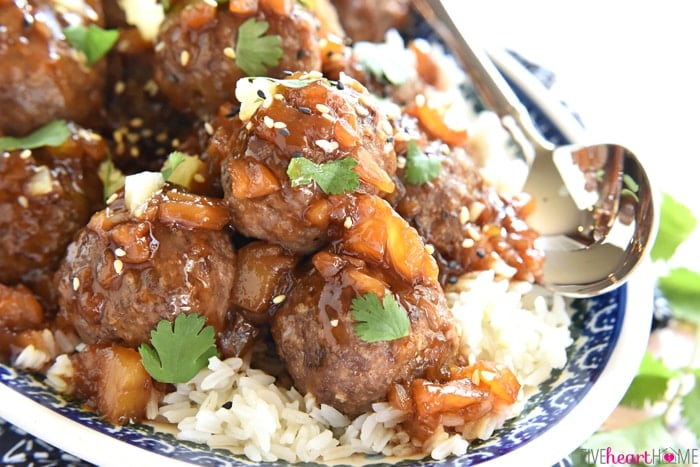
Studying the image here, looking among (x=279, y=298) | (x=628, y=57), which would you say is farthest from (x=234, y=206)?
(x=628, y=57)

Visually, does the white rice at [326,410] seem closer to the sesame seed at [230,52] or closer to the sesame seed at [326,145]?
the sesame seed at [326,145]

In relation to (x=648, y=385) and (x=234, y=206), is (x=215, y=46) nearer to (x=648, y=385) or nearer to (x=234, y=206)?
(x=234, y=206)

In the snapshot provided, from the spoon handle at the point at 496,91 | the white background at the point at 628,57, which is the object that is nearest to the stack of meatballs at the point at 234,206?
the spoon handle at the point at 496,91

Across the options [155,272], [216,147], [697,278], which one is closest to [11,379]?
[155,272]

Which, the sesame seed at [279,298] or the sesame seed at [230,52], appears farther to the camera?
the sesame seed at [230,52]

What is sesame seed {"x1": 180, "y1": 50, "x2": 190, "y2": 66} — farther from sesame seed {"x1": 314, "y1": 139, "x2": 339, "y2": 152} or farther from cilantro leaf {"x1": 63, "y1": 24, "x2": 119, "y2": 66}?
sesame seed {"x1": 314, "y1": 139, "x2": 339, "y2": 152}

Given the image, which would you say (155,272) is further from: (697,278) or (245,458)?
(697,278)

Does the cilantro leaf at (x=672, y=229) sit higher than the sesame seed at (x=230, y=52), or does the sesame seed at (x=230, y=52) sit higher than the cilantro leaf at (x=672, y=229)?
the sesame seed at (x=230, y=52)
